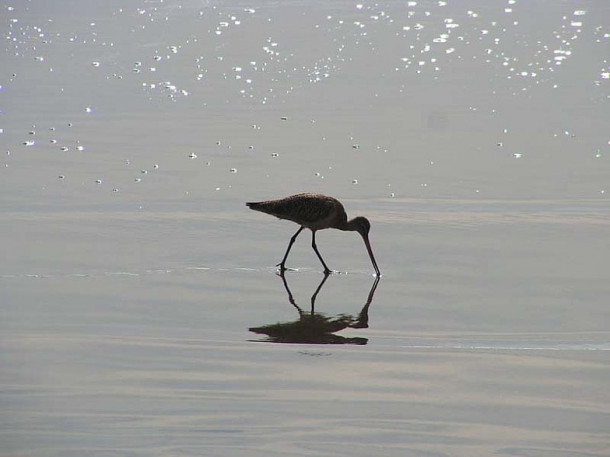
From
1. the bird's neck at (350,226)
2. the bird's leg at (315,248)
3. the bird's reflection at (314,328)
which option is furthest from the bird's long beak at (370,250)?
the bird's reflection at (314,328)

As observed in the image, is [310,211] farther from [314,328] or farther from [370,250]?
[314,328]

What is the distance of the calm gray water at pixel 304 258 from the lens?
6.02 meters

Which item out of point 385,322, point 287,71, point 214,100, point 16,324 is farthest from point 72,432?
point 287,71

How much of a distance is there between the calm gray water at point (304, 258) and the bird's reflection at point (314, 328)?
0.08ft

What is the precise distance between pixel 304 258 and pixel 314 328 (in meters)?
1.99

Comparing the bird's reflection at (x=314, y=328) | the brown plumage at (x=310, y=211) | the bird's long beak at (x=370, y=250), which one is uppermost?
the brown plumage at (x=310, y=211)

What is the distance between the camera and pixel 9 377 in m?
6.55

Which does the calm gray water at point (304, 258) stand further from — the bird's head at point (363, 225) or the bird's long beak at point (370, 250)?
the bird's head at point (363, 225)

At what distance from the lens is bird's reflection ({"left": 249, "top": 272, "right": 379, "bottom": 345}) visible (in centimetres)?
745

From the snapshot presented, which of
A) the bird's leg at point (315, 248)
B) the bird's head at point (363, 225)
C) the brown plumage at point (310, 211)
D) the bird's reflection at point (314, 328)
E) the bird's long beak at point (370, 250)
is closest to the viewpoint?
the bird's reflection at point (314, 328)

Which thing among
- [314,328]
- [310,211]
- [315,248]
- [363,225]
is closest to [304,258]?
[315,248]

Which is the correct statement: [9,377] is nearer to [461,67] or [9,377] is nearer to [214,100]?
[214,100]

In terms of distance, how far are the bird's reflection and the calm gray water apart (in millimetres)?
24

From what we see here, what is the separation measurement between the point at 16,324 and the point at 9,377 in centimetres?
112
